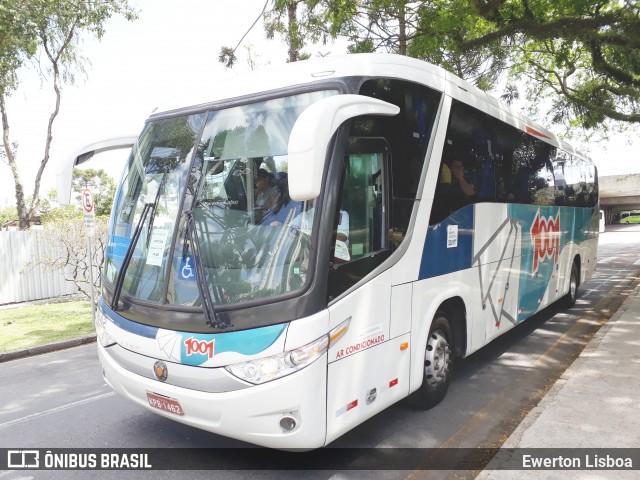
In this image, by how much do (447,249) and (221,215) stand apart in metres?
2.33

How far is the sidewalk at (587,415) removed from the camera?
11.1 feet

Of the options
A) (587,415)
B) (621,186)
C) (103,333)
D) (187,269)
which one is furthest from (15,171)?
(621,186)

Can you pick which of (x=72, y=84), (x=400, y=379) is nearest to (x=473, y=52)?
(x=400, y=379)

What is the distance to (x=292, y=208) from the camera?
3.44 meters

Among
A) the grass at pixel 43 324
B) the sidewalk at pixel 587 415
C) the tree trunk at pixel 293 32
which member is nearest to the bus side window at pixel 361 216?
the sidewalk at pixel 587 415

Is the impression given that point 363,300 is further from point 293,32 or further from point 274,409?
point 293,32

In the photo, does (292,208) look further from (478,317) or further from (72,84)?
(72,84)

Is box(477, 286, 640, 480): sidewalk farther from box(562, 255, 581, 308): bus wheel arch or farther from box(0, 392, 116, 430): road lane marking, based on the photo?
box(0, 392, 116, 430): road lane marking

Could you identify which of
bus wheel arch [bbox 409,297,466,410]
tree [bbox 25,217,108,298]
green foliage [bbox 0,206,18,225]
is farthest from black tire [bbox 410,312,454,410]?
green foliage [bbox 0,206,18,225]

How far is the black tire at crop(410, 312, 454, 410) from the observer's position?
464 cm

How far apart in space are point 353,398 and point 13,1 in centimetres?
1371

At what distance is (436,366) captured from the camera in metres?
4.73

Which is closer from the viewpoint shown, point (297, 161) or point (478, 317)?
point (297, 161)

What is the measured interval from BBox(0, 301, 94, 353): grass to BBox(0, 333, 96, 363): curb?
5.8 inches
